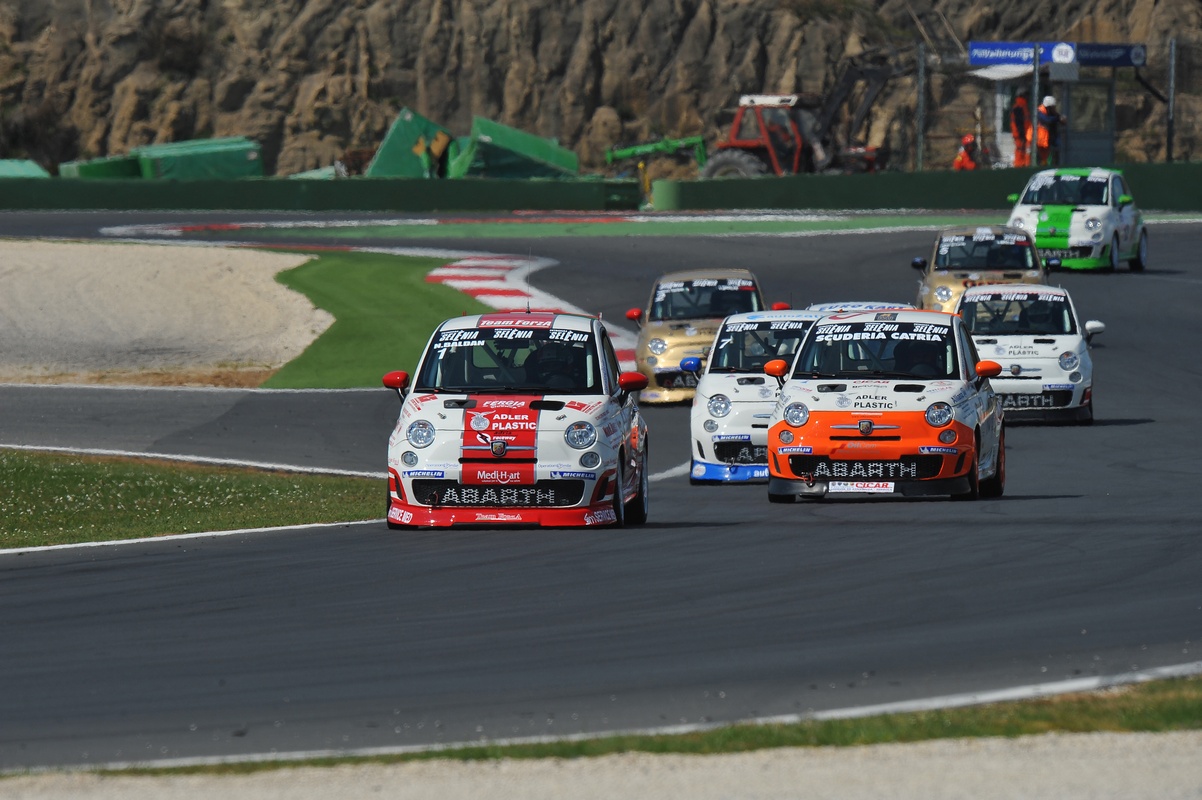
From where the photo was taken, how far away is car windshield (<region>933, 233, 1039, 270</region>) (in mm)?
25453

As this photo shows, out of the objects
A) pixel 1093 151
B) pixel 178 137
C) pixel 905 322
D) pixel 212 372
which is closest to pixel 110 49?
pixel 178 137

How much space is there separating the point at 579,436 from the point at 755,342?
546cm

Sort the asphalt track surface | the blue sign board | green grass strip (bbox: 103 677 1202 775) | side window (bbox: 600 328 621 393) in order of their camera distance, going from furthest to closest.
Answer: the blue sign board, side window (bbox: 600 328 621 393), the asphalt track surface, green grass strip (bbox: 103 677 1202 775)

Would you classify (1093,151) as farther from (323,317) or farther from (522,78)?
(323,317)

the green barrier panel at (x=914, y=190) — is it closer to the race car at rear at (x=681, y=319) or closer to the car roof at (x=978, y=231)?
the car roof at (x=978, y=231)

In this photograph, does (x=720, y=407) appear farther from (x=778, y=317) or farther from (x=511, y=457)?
(x=511, y=457)

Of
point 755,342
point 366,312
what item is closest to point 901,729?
point 755,342

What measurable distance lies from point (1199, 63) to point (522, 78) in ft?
82.0

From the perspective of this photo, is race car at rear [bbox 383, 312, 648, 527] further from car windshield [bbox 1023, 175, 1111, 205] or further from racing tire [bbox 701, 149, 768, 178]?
racing tire [bbox 701, 149, 768, 178]

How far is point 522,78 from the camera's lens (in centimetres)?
6912

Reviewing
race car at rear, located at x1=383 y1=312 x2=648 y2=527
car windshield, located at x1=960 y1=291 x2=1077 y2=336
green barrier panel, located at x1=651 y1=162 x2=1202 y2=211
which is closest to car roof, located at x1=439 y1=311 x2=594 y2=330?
race car at rear, located at x1=383 y1=312 x2=648 y2=527

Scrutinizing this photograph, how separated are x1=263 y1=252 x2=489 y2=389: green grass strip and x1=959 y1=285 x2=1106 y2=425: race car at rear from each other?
8.68 metres

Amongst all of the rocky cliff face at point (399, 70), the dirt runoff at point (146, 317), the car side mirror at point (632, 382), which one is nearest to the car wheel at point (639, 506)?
the car side mirror at point (632, 382)

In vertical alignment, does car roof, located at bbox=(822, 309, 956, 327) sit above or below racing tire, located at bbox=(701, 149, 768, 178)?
above
